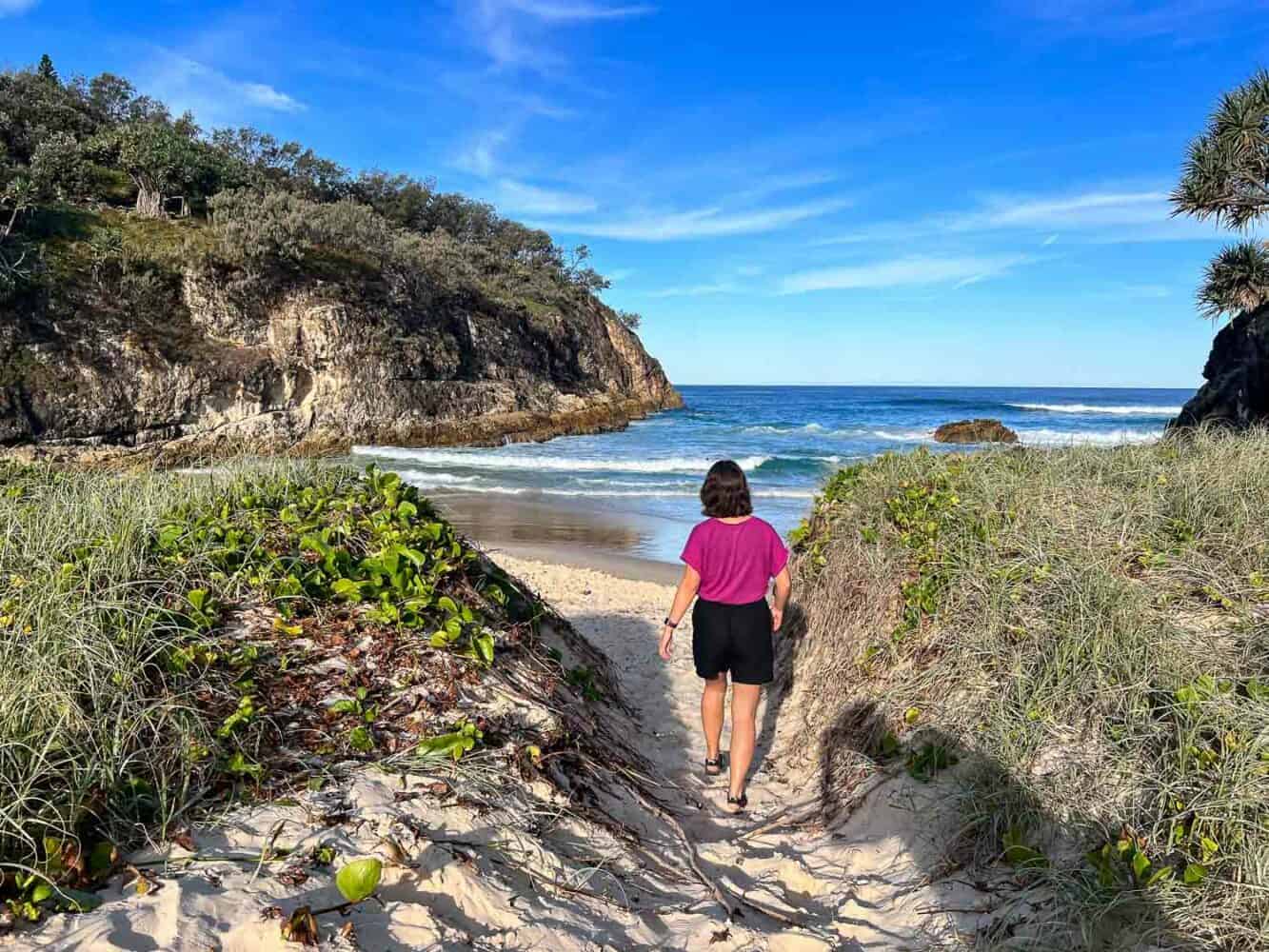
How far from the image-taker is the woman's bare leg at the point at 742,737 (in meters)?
4.25

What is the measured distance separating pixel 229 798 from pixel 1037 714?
3.27 metres

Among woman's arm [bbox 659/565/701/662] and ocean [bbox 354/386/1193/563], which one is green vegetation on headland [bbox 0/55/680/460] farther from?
woman's arm [bbox 659/565/701/662]

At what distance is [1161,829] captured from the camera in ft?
8.35

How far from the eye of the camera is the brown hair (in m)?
4.41

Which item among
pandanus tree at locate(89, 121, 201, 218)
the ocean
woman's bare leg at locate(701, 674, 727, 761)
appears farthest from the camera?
pandanus tree at locate(89, 121, 201, 218)

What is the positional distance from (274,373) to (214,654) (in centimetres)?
2281

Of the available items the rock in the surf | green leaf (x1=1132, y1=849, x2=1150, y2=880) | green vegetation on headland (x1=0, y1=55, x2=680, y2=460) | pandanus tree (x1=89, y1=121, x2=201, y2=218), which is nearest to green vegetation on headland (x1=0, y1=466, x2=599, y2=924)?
green leaf (x1=1132, y1=849, x2=1150, y2=880)

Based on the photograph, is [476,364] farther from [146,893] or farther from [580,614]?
[146,893]

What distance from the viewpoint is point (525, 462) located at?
24.2 m

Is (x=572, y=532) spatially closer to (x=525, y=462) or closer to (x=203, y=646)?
(x=525, y=462)

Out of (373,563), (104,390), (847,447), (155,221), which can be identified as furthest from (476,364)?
(373,563)

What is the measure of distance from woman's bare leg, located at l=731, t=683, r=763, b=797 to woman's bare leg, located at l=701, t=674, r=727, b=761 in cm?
29

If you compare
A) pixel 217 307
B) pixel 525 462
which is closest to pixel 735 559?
pixel 525 462

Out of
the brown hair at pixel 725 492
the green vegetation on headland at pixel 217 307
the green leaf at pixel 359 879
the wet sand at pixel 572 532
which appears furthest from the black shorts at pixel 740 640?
the green vegetation on headland at pixel 217 307
